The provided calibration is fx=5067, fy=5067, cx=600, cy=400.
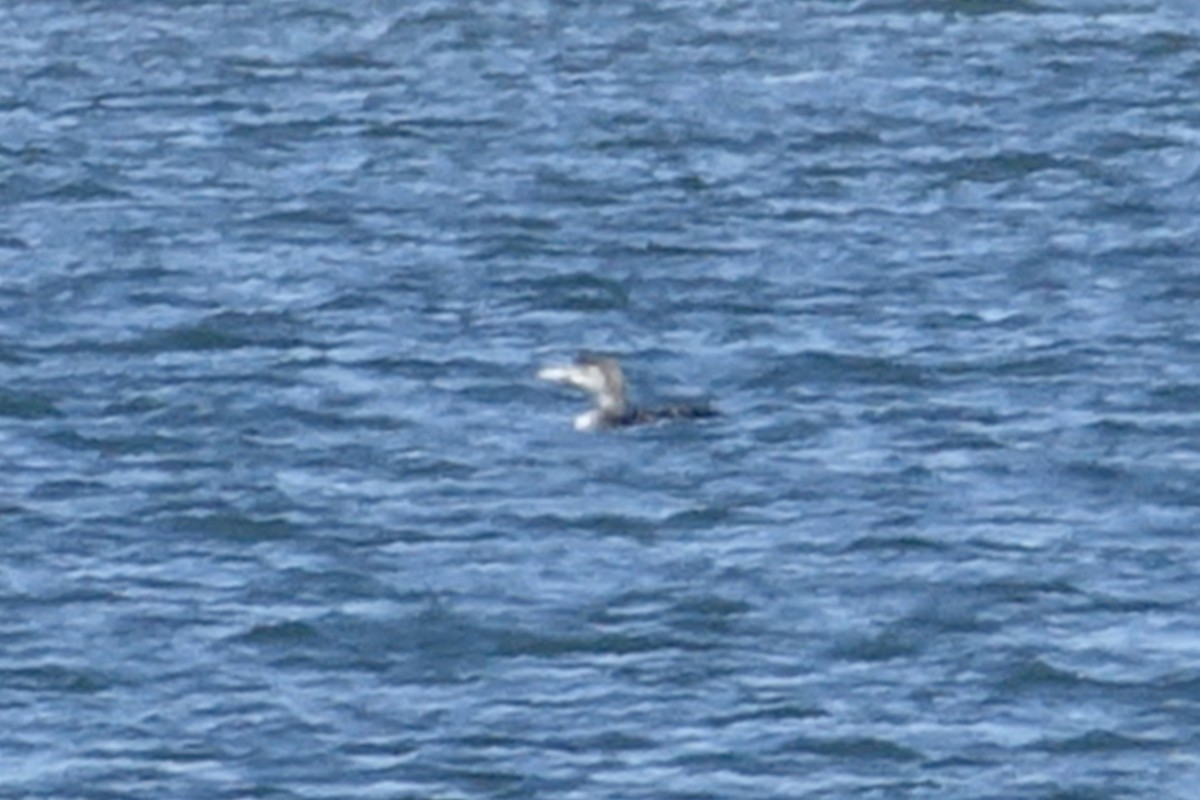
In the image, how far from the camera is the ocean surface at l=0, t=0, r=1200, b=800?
23359 mm

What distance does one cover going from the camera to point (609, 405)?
28219 mm

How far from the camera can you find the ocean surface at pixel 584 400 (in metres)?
23.4

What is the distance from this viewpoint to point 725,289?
3133 cm

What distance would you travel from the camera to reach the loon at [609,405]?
92.3ft

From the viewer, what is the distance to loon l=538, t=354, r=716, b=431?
28.1 metres

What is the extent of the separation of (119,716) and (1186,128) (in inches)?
565

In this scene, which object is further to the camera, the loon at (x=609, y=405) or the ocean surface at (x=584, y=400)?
the loon at (x=609, y=405)

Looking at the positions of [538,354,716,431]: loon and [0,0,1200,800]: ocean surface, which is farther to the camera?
[538,354,716,431]: loon

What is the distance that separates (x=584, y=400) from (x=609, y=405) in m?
0.79

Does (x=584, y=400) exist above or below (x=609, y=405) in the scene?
above

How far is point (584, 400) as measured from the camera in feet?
95.1

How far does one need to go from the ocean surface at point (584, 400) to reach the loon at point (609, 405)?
119 millimetres

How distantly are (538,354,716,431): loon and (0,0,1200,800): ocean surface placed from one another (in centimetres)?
12

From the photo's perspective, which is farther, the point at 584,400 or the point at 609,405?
the point at 584,400
